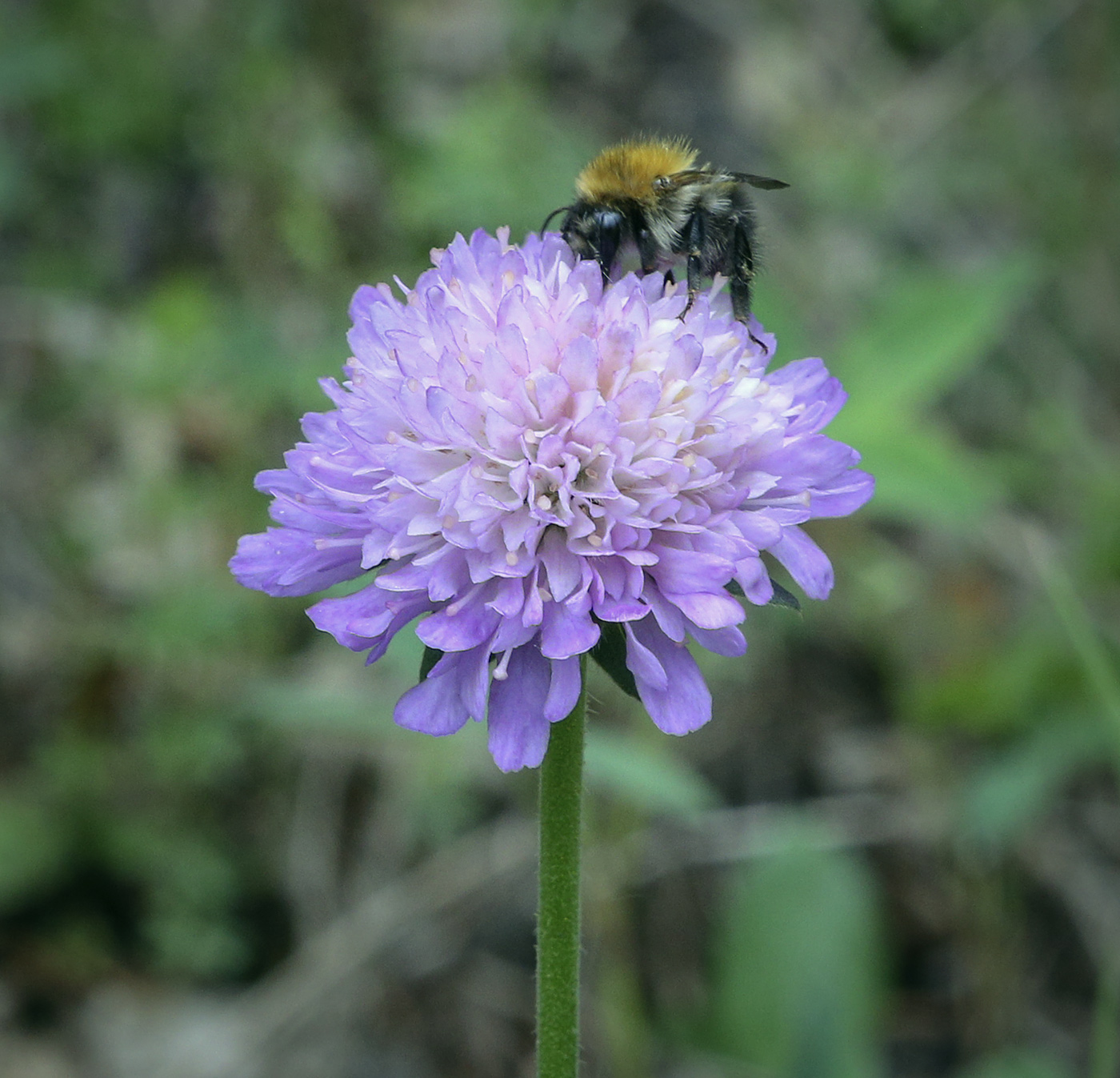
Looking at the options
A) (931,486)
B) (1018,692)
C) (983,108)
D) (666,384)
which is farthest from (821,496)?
(983,108)

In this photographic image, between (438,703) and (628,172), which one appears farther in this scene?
(628,172)

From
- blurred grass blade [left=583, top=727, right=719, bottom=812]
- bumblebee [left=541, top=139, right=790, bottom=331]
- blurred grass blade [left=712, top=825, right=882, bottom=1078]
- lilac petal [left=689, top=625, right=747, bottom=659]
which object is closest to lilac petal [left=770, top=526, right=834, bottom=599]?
lilac petal [left=689, top=625, right=747, bottom=659]

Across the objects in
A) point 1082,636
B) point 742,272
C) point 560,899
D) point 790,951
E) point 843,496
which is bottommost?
point 560,899

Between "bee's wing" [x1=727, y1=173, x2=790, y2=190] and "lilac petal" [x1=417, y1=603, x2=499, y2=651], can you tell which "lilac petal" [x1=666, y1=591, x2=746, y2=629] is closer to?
"lilac petal" [x1=417, y1=603, x2=499, y2=651]

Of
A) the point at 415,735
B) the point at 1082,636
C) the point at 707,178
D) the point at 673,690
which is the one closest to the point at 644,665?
the point at 673,690

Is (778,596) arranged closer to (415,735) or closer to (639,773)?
(639,773)

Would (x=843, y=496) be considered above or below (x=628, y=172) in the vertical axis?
below

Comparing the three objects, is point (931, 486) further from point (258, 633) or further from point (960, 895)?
point (258, 633)
